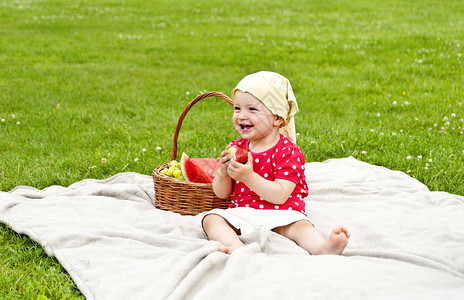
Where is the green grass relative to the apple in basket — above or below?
below

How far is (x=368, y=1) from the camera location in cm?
2052

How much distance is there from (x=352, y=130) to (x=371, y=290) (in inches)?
151

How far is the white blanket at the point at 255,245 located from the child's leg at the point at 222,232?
0.24 feet

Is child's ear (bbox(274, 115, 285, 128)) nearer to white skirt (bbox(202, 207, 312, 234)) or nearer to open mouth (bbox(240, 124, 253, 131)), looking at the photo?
open mouth (bbox(240, 124, 253, 131))

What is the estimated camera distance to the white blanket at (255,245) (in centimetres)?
313

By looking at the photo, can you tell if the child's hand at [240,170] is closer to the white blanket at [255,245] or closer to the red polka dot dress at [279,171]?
the red polka dot dress at [279,171]

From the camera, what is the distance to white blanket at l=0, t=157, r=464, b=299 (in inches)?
123

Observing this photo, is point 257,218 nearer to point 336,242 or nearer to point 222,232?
point 222,232

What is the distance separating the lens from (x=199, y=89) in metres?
9.12

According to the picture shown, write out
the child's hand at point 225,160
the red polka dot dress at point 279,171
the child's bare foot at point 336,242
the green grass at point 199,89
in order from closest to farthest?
the child's bare foot at point 336,242 → the child's hand at point 225,160 → the red polka dot dress at point 279,171 → the green grass at point 199,89

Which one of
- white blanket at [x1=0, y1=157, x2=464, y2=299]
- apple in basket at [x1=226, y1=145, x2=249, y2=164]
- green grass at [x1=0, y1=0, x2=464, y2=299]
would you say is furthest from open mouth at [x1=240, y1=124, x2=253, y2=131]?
green grass at [x1=0, y1=0, x2=464, y2=299]

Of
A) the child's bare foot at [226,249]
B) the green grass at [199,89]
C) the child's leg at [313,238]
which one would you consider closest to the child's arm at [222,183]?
the child's leg at [313,238]

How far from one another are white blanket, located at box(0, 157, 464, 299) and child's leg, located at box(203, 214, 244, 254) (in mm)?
74

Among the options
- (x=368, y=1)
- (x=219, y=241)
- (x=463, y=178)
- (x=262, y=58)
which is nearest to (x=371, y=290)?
(x=219, y=241)
